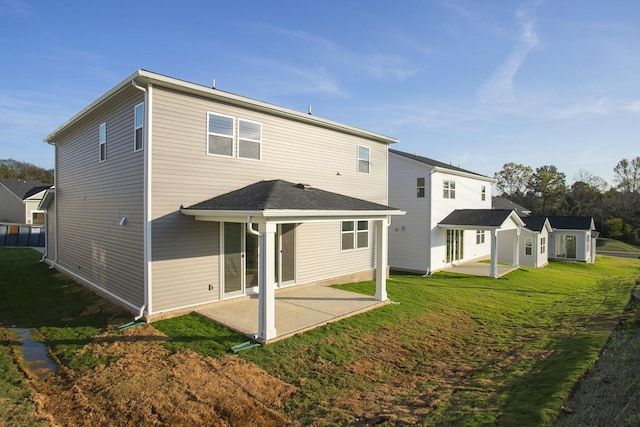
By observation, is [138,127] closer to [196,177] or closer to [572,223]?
[196,177]

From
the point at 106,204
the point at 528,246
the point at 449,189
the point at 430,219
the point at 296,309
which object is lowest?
the point at 296,309

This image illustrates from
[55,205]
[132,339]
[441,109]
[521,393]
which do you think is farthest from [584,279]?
[55,205]

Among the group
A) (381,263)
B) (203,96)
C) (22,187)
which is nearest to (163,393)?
(381,263)

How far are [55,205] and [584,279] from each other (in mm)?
26117

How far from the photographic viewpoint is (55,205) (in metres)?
14.6

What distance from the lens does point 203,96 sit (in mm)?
8727

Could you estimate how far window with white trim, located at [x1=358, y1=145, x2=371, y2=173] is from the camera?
1335 cm

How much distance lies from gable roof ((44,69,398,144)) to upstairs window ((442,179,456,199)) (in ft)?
23.9

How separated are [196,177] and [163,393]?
517 cm

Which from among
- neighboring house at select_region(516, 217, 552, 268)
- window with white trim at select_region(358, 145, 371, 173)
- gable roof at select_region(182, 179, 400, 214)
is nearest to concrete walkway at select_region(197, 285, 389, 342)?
gable roof at select_region(182, 179, 400, 214)

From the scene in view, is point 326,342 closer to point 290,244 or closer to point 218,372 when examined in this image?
point 218,372

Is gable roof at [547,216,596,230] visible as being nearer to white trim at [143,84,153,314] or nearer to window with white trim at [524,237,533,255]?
window with white trim at [524,237,533,255]

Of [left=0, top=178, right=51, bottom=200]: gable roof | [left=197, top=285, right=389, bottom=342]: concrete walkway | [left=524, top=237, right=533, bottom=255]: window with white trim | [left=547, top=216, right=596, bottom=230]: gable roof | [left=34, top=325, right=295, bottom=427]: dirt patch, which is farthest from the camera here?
[left=0, top=178, right=51, bottom=200]: gable roof

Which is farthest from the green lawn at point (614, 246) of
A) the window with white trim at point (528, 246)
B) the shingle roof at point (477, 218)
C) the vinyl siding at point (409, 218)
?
the vinyl siding at point (409, 218)
